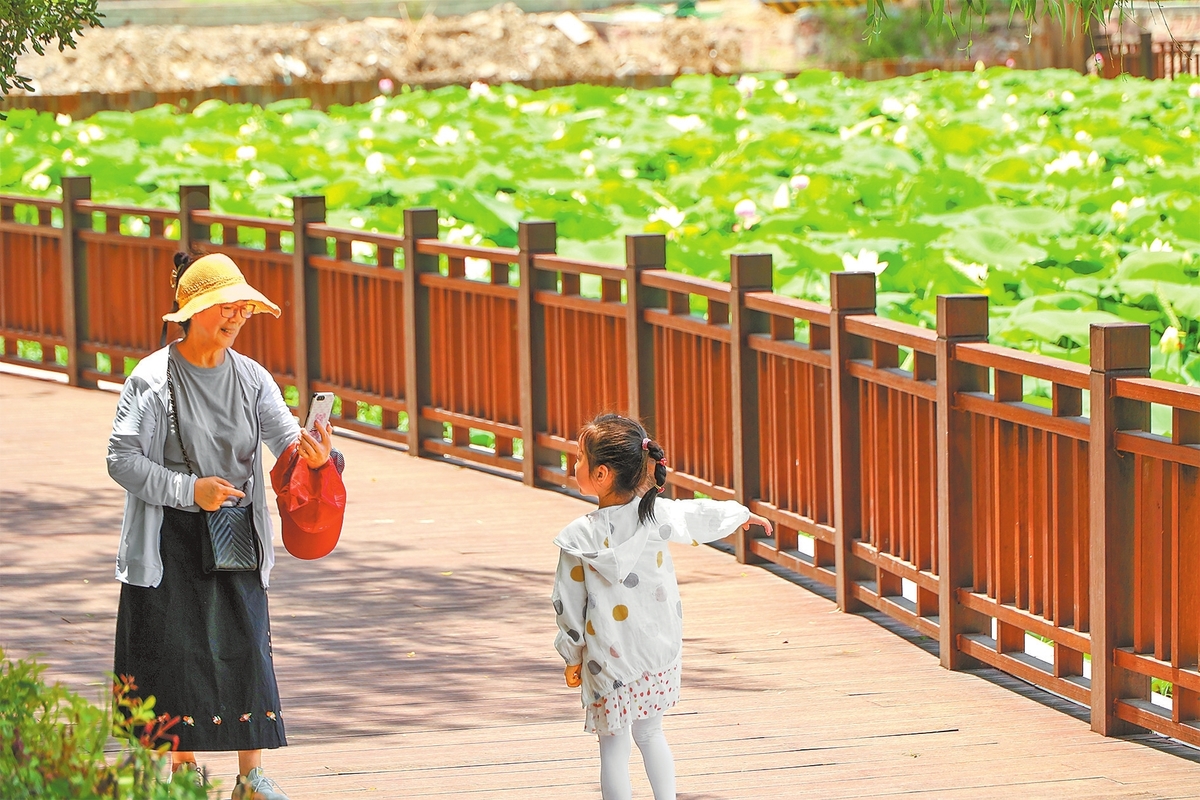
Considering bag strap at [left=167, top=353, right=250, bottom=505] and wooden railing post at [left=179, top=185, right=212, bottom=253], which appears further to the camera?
wooden railing post at [left=179, top=185, right=212, bottom=253]

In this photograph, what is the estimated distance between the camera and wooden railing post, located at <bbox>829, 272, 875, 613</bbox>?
723cm

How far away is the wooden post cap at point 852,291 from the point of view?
7.22 m

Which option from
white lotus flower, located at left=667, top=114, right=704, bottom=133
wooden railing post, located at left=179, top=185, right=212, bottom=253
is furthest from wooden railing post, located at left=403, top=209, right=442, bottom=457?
white lotus flower, located at left=667, top=114, right=704, bottom=133

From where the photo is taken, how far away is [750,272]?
7988 millimetres

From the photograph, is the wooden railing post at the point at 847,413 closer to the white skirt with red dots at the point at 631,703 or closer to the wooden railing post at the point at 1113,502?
the wooden railing post at the point at 1113,502

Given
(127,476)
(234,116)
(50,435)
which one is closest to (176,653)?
(127,476)

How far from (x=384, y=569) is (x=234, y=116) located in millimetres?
18587

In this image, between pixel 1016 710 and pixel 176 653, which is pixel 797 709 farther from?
pixel 176 653

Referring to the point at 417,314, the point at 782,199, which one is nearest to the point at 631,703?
the point at 417,314

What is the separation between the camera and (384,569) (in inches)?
320

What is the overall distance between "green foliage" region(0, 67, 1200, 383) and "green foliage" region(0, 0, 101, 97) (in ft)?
17.7

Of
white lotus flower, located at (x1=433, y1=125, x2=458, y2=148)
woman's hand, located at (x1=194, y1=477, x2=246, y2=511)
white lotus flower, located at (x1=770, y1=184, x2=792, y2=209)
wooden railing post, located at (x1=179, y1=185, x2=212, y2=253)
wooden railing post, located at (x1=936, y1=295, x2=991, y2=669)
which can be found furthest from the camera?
white lotus flower, located at (x1=433, y1=125, x2=458, y2=148)

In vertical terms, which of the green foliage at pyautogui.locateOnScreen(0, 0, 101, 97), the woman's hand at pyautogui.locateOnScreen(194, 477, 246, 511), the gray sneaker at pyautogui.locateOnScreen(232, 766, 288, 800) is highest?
the green foliage at pyautogui.locateOnScreen(0, 0, 101, 97)

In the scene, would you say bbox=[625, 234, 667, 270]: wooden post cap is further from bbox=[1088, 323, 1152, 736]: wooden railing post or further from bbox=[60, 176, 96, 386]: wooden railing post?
bbox=[60, 176, 96, 386]: wooden railing post
